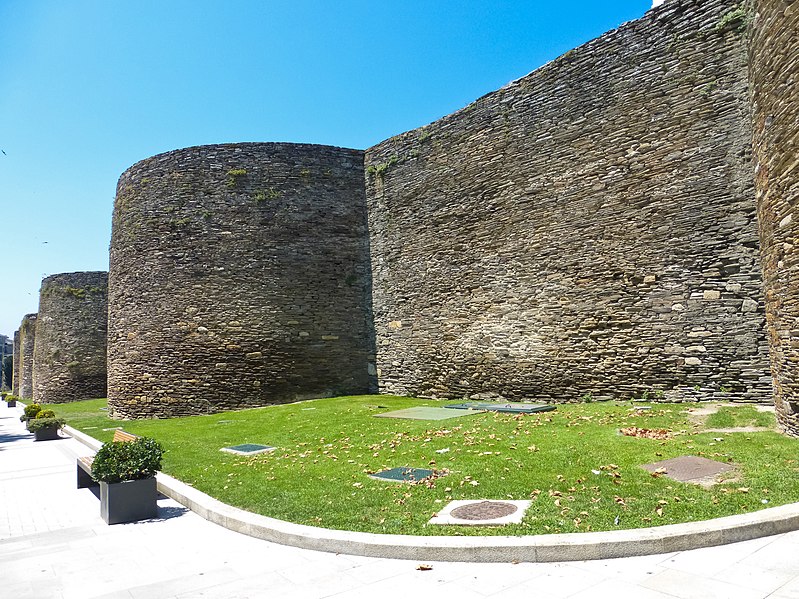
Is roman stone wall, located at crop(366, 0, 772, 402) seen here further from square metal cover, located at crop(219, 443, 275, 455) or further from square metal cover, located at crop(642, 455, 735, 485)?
square metal cover, located at crop(219, 443, 275, 455)

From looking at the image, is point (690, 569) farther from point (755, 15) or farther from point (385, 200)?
point (385, 200)

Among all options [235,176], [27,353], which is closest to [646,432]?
[235,176]

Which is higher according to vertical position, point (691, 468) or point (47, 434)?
point (691, 468)

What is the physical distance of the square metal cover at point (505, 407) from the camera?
12039mm

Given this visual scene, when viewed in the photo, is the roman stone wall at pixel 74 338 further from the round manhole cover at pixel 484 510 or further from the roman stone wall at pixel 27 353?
the round manhole cover at pixel 484 510

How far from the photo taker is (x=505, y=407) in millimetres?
12773

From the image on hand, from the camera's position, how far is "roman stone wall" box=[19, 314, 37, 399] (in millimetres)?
44000

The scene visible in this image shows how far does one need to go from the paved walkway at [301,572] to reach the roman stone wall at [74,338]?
27.3m

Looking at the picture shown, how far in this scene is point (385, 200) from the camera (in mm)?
18391

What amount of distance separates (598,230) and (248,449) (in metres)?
8.61

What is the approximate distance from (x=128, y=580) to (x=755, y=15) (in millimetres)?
10894

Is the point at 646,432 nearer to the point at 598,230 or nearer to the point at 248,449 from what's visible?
the point at 598,230

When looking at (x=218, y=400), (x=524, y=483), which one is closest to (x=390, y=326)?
(x=218, y=400)

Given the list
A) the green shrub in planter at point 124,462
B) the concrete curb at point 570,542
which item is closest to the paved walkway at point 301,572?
the concrete curb at point 570,542
